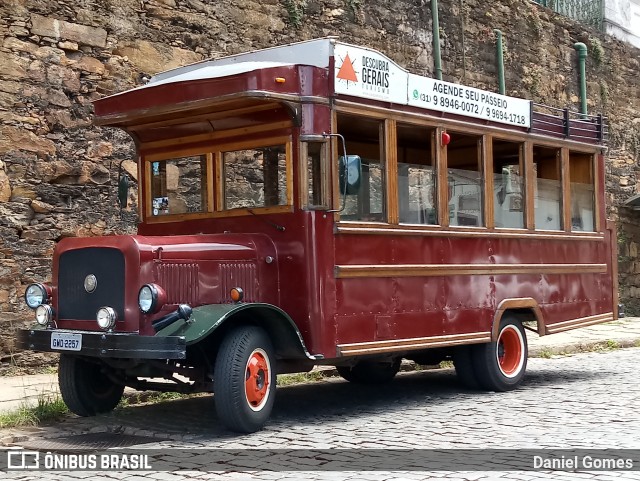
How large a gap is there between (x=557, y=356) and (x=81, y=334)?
7.95 meters

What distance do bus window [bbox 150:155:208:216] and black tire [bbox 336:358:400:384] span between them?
8.77 ft

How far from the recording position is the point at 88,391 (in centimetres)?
759

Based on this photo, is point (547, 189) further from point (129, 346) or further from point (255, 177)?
point (129, 346)

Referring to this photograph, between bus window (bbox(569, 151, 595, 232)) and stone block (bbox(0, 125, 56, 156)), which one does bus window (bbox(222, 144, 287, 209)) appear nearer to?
stone block (bbox(0, 125, 56, 156))

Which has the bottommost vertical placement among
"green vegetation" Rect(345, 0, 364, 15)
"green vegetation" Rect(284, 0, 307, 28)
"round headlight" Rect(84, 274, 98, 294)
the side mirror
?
"round headlight" Rect(84, 274, 98, 294)

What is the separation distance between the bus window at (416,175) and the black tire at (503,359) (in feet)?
4.91

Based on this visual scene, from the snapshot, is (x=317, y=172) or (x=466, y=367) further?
(x=466, y=367)

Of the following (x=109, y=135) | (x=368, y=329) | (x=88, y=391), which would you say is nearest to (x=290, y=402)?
(x=368, y=329)

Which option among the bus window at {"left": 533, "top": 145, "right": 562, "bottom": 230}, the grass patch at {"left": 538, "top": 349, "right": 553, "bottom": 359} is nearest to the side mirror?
the bus window at {"left": 533, "top": 145, "right": 562, "bottom": 230}

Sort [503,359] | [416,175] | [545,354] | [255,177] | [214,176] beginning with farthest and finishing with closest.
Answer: [545,354] < [503,359] < [416,175] < [214,176] < [255,177]

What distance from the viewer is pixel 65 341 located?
6863 millimetres

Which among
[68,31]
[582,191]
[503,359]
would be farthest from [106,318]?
[582,191]

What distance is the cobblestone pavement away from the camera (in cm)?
569

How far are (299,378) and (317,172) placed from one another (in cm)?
320
